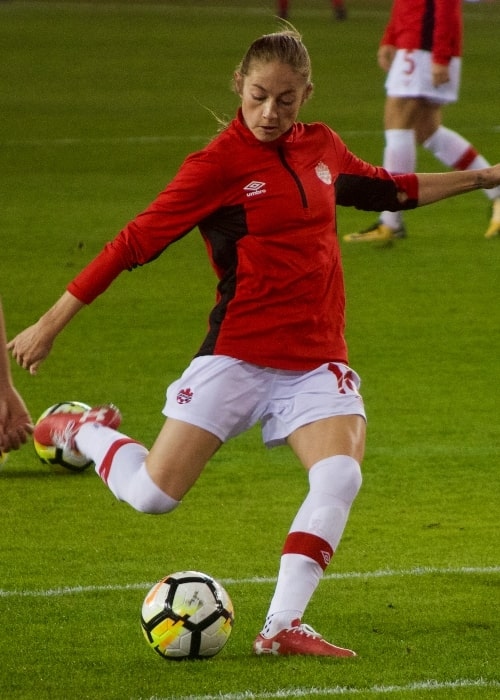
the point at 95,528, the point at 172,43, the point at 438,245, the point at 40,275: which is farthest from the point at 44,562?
the point at 172,43

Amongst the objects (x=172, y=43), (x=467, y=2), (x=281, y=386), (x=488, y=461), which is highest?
(x=281, y=386)

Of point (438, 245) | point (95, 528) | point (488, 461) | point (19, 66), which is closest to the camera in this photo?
point (95, 528)

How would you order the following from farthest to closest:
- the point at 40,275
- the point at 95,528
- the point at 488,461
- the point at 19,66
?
the point at 19,66, the point at 40,275, the point at 488,461, the point at 95,528

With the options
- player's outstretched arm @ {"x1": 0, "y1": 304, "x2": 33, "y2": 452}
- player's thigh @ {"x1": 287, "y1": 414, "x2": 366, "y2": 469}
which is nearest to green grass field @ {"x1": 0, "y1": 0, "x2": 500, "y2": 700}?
player's thigh @ {"x1": 287, "y1": 414, "x2": 366, "y2": 469}

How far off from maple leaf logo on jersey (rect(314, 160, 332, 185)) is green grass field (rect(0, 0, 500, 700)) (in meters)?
1.48

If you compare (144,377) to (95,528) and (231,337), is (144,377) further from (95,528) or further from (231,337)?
(231,337)

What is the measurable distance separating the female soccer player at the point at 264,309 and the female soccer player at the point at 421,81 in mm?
7377

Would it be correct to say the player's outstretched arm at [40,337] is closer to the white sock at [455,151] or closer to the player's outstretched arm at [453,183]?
the player's outstretched arm at [453,183]

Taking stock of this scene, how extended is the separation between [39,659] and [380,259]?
833 cm

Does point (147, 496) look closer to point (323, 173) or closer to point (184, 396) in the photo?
point (184, 396)

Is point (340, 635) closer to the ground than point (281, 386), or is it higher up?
closer to the ground

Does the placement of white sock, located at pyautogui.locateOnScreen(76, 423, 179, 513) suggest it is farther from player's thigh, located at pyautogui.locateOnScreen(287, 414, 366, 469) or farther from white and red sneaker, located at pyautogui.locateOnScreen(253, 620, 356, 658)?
white and red sneaker, located at pyautogui.locateOnScreen(253, 620, 356, 658)

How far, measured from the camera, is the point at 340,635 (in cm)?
570

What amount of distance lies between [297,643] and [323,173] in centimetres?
156
